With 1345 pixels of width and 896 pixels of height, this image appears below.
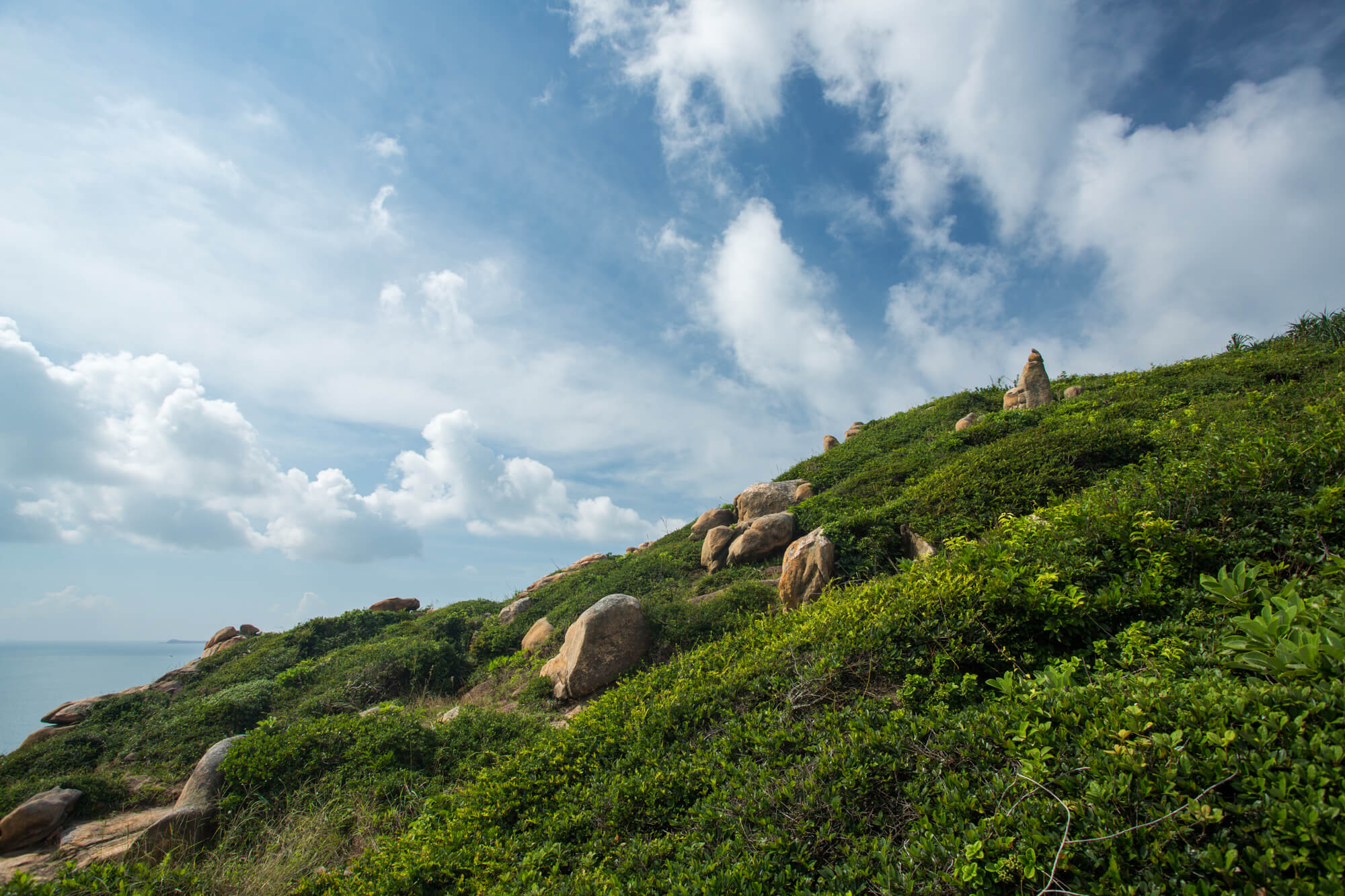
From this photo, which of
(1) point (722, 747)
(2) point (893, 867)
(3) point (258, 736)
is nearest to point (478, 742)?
(3) point (258, 736)

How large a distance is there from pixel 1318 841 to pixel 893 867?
6.64ft

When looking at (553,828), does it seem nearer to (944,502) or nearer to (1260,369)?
(944,502)

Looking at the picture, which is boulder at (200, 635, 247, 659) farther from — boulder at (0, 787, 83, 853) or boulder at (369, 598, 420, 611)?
boulder at (0, 787, 83, 853)

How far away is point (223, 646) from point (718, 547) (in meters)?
23.1

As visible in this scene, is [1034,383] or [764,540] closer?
[764,540]

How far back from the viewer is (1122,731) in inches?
133

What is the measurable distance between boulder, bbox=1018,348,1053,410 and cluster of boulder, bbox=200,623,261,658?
33124mm

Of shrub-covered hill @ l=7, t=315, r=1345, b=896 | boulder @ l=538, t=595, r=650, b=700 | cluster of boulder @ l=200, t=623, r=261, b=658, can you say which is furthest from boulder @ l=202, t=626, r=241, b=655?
boulder @ l=538, t=595, r=650, b=700

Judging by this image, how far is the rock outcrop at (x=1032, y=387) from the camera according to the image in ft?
64.7

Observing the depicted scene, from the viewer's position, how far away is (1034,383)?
20094 millimetres

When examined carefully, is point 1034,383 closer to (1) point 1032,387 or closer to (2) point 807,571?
(1) point 1032,387

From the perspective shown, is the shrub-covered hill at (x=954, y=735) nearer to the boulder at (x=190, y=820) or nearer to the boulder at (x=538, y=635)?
the boulder at (x=190, y=820)

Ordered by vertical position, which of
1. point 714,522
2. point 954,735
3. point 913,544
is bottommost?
point 954,735

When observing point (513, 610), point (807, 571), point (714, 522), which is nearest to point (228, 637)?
point (513, 610)
